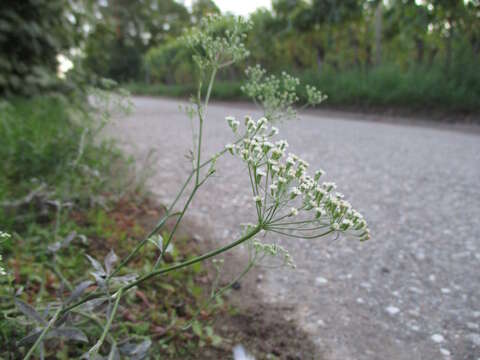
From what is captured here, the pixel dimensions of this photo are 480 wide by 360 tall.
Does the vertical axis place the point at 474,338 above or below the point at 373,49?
below

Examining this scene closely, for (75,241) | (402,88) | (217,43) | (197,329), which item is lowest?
(197,329)

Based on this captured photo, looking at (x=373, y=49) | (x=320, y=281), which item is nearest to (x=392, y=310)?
(x=320, y=281)

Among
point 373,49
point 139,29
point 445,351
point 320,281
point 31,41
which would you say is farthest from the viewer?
point 139,29

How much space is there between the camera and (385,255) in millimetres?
2297

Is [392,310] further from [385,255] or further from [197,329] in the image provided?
[197,329]

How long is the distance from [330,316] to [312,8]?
1150 centimetres

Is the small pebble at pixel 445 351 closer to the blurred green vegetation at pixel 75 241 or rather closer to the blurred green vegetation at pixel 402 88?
the blurred green vegetation at pixel 75 241

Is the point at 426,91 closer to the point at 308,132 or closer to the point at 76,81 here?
the point at 308,132

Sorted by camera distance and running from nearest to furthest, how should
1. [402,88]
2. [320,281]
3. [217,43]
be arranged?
[217,43], [320,281], [402,88]

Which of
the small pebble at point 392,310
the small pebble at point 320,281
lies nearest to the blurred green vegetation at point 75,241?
the small pebble at point 320,281

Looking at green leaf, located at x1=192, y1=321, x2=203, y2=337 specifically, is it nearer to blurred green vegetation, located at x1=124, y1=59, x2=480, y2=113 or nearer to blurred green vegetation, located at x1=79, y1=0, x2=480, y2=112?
blurred green vegetation, located at x1=79, y1=0, x2=480, y2=112

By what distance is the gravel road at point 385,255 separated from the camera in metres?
1.62

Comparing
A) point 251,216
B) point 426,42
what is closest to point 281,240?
point 251,216

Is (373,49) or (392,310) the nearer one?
(392,310)
